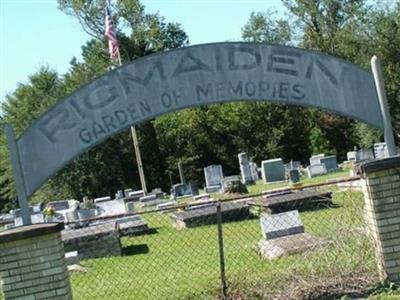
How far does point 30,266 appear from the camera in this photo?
6500mm

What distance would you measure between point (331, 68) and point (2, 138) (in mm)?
41404

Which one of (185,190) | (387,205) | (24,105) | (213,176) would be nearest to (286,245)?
(387,205)

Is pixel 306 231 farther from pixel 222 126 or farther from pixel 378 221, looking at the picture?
pixel 222 126

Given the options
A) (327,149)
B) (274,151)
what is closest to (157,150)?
(274,151)

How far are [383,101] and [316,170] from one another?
23129mm

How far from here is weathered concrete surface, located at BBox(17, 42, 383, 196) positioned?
695cm

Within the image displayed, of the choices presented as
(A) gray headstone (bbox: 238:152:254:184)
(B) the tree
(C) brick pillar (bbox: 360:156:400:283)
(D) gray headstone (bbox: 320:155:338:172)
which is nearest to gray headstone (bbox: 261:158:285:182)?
(A) gray headstone (bbox: 238:152:254:184)

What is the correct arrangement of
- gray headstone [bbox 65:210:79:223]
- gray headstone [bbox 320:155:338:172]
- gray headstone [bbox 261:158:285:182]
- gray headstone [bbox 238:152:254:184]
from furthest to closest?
gray headstone [bbox 238:152:254:184] → gray headstone [bbox 320:155:338:172] → gray headstone [bbox 261:158:285:182] → gray headstone [bbox 65:210:79:223]

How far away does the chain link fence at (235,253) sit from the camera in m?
7.66

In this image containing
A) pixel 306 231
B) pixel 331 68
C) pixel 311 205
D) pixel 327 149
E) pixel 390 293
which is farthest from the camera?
pixel 327 149

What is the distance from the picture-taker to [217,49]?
7.28m

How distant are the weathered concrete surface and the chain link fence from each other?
134cm

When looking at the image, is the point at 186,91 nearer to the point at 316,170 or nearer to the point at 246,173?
the point at 316,170

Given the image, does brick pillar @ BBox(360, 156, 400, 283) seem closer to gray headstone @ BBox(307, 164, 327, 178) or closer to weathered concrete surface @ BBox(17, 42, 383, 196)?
weathered concrete surface @ BBox(17, 42, 383, 196)
